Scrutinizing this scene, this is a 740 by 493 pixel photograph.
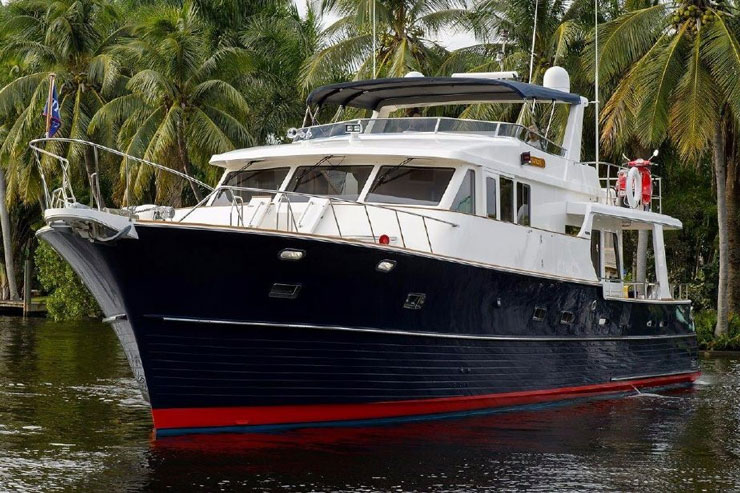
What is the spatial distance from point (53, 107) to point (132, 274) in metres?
2.06

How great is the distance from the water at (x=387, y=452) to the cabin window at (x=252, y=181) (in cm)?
326

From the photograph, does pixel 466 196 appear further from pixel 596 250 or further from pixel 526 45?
pixel 526 45

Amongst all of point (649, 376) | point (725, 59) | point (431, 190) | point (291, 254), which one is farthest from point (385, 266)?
point (725, 59)

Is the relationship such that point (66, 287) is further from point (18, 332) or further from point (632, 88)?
point (632, 88)

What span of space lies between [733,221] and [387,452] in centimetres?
2001

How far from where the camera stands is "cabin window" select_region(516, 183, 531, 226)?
16.2m

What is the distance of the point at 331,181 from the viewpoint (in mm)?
15422

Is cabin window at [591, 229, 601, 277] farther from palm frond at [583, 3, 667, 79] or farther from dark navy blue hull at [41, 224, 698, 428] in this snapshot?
palm frond at [583, 3, 667, 79]

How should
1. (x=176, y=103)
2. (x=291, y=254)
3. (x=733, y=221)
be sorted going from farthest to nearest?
(x=176, y=103)
(x=733, y=221)
(x=291, y=254)

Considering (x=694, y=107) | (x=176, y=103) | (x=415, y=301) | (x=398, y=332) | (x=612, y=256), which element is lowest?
(x=398, y=332)

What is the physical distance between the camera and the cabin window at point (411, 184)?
15.1 meters

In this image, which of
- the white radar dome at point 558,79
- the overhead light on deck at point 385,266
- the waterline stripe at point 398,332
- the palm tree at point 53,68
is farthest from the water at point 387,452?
the palm tree at point 53,68

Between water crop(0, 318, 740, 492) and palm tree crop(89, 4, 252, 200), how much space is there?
617 inches

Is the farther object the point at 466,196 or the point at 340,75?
the point at 340,75
